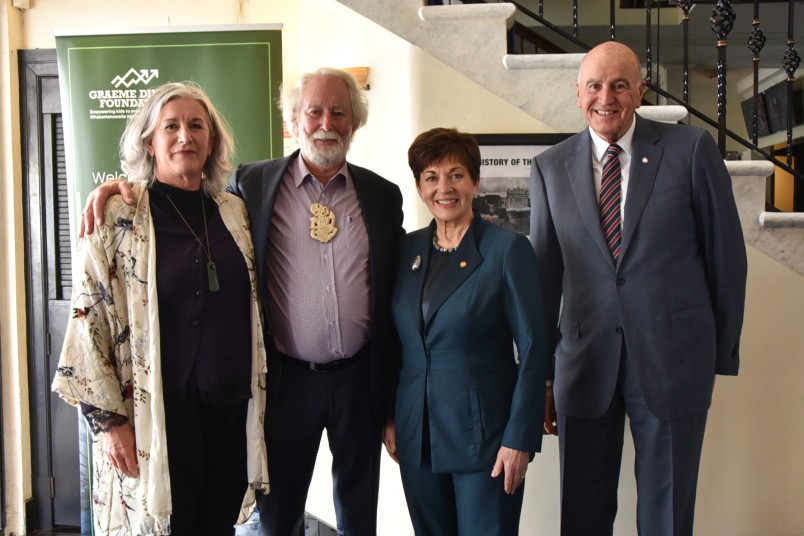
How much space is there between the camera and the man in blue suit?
68.1 inches

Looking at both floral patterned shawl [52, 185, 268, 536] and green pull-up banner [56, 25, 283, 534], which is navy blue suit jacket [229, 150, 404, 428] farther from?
green pull-up banner [56, 25, 283, 534]

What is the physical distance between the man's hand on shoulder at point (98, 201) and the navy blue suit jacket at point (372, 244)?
36 cm

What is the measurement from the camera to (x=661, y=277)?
173 cm

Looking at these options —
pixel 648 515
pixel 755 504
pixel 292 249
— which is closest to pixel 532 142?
pixel 292 249

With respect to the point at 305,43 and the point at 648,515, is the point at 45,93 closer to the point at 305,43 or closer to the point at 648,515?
the point at 305,43

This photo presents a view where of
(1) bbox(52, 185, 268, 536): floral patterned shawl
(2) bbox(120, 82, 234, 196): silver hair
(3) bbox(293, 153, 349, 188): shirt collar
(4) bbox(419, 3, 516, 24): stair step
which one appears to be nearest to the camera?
(1) bbox(52, 185, 268, 536): floral patterned shawl

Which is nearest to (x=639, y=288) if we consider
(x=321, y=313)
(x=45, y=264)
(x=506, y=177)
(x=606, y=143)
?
(x=606, y=143)

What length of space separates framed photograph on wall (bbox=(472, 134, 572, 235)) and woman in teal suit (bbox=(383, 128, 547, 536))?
2.76ft

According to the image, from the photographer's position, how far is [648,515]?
185 cm

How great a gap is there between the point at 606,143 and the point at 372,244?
2.36 ft

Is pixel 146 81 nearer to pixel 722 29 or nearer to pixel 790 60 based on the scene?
pixel 722 29

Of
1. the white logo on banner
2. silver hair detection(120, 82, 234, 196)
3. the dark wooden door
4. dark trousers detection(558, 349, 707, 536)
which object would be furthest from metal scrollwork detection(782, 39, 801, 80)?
the dark wooden door

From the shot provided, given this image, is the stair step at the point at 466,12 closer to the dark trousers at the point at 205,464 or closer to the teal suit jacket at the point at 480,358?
the teal suit jacket at the point at 480,358

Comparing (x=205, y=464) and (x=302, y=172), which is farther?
(x=302, y=172)
